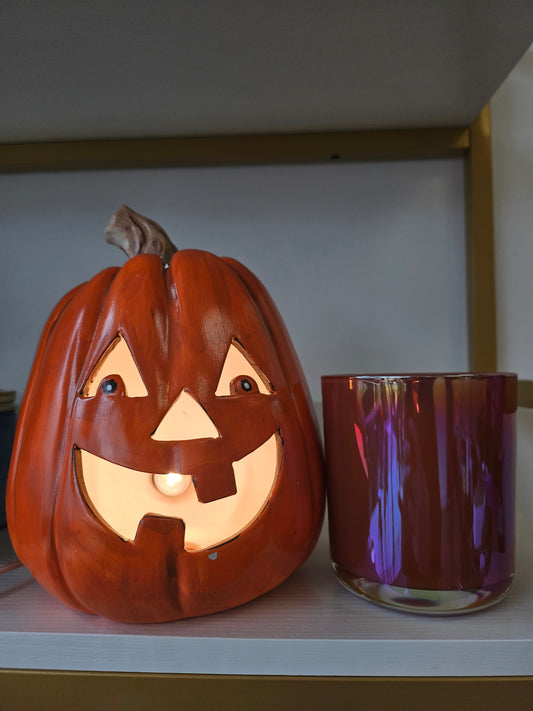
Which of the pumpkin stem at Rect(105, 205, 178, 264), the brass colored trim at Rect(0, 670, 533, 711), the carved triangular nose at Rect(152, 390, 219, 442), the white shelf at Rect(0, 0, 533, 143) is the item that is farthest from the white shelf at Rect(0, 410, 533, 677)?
the white shelf at Rect(0, 0, 533, 143)

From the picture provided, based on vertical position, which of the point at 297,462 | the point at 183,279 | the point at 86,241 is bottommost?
the point at 297,462

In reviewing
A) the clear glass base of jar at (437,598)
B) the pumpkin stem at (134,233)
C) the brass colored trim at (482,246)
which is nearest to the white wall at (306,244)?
the brass colored trim at (482,246)

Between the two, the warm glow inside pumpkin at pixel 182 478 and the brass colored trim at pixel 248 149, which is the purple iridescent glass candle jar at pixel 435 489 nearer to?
the warm glow inside pumpkin at pixel 182 478

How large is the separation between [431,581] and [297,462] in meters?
0.11

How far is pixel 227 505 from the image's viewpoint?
31 cm

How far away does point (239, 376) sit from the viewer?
0.99 feet

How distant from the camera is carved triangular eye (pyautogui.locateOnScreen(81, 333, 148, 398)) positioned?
0.96ft

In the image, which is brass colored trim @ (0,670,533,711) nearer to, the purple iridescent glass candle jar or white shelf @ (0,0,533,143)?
the purple iridescent glass candle jar

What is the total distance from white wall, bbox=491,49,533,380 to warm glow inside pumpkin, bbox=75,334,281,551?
39 centimetres

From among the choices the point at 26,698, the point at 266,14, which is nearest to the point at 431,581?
the point at 26,698

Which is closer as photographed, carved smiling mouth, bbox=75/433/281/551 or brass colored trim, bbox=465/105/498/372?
carved smiling mouth, bbox=75/433/281/551

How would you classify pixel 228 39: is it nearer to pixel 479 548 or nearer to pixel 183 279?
pixel 183 279

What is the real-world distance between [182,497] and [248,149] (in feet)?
1.36

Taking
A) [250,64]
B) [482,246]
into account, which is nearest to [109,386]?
[250,64]
